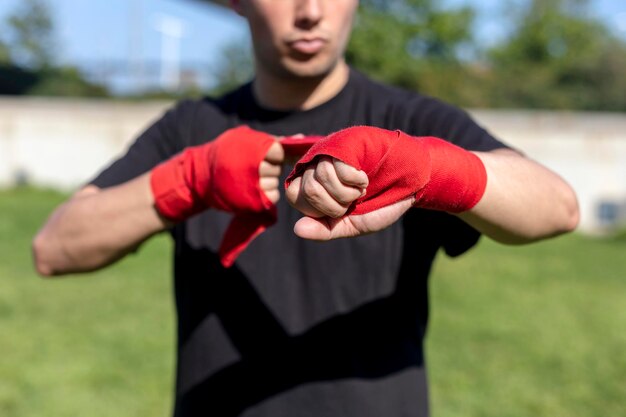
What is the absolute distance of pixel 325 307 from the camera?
1907 millimetres

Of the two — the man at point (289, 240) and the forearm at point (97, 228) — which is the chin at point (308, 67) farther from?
the forearm at point (97, 228)

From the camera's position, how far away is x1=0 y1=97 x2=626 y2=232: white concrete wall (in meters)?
15.0

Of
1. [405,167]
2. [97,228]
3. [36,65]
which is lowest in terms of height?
[36,65]

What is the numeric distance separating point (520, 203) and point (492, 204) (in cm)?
8

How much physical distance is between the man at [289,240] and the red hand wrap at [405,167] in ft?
0.43

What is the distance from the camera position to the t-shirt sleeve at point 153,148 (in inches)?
81.4

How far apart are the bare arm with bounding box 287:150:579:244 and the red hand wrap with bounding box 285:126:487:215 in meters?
0.02

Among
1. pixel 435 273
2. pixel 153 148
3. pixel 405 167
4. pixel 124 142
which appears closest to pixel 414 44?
pixel 124 142

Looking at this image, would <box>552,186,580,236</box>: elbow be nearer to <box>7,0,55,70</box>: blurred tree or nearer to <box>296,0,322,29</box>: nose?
<box>296,0,322,29</box>: nose

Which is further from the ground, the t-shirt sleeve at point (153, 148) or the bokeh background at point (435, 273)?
the t-shirt sleeve at point (153, 148)

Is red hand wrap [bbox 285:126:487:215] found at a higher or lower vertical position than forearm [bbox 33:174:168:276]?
higher

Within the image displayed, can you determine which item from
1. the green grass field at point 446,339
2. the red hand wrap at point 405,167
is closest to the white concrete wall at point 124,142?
the green grass field at point 446,339

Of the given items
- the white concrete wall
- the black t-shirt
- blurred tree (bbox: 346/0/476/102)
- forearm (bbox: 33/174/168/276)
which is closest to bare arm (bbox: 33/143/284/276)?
forearm (bbox: 33/174/168/276)

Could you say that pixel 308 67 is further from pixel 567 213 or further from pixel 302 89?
pixel 567 213
